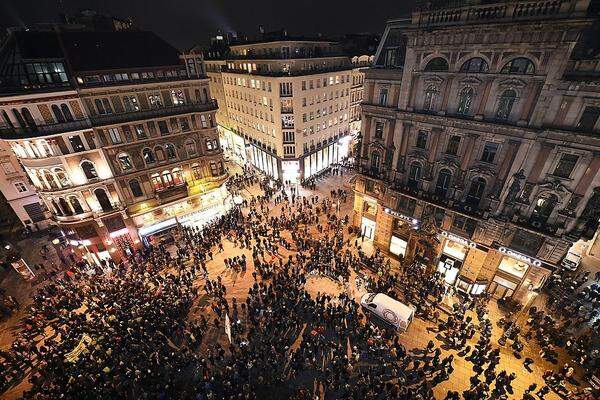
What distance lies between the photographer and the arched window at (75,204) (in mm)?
30719

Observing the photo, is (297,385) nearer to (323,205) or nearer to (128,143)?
(323,205)

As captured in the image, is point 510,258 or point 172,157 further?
point 172,157

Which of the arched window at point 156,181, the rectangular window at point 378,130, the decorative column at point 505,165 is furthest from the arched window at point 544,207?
the arched window at point 156,181

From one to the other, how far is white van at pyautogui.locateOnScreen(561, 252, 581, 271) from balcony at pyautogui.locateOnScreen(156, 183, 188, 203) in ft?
143

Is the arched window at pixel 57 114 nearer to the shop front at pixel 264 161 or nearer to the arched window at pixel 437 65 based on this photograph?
the shop front at pixel 264 161

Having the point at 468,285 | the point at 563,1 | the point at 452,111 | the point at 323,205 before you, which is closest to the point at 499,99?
the point at 452,111

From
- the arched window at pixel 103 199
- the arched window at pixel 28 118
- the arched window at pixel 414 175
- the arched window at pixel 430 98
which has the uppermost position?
the arched window at pixel 430 98

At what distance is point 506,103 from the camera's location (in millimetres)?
21938

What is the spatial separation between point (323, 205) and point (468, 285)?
21283mm

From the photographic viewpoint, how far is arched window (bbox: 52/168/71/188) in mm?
29409

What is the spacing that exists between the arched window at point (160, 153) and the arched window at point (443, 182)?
32359mm

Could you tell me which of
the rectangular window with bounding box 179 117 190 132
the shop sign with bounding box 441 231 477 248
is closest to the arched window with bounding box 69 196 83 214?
the rectangular window with bounding box 179 117 190 132

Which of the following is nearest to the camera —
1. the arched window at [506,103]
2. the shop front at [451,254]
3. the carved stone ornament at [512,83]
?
the carved stone ornament at [512,83]

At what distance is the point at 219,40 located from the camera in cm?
6538
